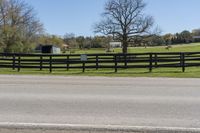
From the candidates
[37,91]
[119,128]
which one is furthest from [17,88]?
[119,128]

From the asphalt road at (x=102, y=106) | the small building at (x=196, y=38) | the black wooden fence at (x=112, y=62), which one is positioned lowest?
the asphalt road at (x=102, y=106)

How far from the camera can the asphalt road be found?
816 centimetres

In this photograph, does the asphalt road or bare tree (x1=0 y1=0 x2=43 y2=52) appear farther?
bare tree (x1=0 y1=0 x2=43 y2=52)

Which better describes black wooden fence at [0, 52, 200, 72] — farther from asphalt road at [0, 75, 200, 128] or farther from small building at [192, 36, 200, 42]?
small building at [192, 36, 200, 42]

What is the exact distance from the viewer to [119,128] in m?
7.36

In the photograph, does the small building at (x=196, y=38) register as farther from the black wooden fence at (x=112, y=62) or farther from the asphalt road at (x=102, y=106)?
the asphalt road at (x=102, y=106)

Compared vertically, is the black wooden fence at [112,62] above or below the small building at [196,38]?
below

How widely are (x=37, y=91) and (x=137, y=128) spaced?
578 centimetres

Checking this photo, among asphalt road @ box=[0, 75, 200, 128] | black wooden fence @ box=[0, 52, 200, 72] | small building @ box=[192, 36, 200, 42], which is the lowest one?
asphalt road @ box=[0, 75, 200, 128]

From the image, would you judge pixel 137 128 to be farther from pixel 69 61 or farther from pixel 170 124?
pixel 69 61

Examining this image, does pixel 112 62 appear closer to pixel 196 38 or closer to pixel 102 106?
pixel 102 106

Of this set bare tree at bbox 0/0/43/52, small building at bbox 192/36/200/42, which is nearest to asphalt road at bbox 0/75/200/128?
bare tree at bbox 0/0/43/52

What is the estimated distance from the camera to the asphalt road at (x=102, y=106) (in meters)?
8.16

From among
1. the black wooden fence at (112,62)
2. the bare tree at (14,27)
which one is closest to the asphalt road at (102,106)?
the black wooden fence at (112,62)
